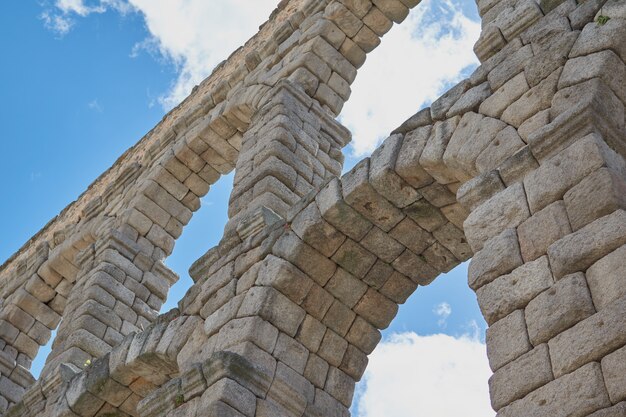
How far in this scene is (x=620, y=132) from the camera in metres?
5.07

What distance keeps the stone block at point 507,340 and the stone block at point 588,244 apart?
13.0 inches

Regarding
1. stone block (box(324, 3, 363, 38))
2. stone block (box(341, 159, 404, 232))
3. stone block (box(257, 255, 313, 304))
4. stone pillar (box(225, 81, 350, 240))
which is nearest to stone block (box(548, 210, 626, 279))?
stone block (box(341, 159, 404, 232))

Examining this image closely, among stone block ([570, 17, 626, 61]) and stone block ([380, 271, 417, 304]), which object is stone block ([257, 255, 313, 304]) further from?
stone block ([570, 17, 626, 61])

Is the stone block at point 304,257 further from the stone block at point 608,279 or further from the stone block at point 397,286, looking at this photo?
the stone block at point 608,279

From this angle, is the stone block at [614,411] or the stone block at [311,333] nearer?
the stone block at [614,411]

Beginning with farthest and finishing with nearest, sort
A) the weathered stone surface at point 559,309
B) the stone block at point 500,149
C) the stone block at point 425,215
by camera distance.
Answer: the stone block at point 425,215, the stone block at point 500,149, the weathered stone surface at point 559,309

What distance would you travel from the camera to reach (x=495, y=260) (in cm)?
485

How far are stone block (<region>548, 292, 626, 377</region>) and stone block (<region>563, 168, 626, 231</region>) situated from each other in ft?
2.00

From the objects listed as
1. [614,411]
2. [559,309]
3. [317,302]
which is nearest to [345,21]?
[317,302]

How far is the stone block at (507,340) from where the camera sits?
442cm

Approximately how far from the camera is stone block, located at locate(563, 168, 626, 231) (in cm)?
445

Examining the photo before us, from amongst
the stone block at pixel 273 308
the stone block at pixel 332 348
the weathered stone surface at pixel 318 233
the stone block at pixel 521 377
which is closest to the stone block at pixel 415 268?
the weathered stone surface at pixel 318 233

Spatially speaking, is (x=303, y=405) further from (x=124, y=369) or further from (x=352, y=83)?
(x=352, y=83)

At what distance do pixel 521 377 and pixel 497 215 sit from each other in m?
1.14
